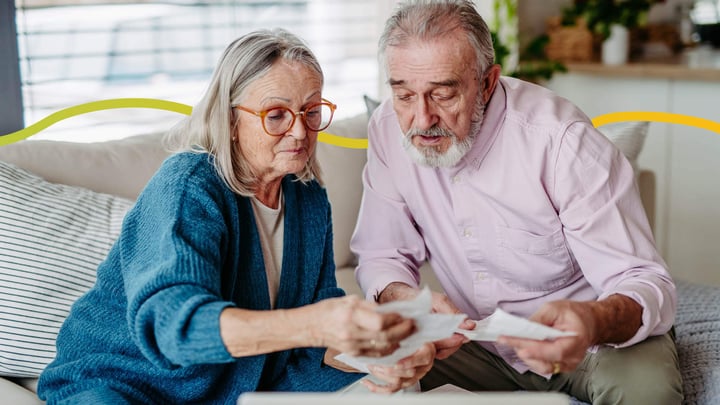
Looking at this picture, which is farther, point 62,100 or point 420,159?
point 62,100

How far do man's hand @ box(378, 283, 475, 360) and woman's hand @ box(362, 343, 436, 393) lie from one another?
0.18 ft

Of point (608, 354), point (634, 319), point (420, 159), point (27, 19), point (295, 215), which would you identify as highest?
point (27, 19)

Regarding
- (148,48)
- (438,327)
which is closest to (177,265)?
(438,327)

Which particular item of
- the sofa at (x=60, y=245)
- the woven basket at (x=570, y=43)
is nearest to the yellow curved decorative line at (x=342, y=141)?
the sofa at (x=60, y=245)

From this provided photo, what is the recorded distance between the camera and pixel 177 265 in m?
1.29

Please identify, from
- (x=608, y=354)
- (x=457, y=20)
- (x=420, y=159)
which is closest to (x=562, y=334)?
(x=608, y=354)

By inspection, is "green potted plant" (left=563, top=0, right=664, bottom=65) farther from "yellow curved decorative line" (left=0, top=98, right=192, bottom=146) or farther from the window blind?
"yellow curved decorative line" (left=0, top=98, right=192, bottom=146)

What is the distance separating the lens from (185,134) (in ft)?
5.41

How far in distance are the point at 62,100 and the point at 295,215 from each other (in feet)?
5.86

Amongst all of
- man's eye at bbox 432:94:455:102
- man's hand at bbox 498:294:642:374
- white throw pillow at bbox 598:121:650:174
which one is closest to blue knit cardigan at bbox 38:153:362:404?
A: man's eye at bbox 432:94:455:102

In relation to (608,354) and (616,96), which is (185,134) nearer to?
(608,354)

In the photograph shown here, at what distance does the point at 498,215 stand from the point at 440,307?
0.32m

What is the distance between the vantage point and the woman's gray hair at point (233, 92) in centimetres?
153

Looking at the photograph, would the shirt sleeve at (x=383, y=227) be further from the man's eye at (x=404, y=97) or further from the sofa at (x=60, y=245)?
the sofa at (x=60, y=245)
